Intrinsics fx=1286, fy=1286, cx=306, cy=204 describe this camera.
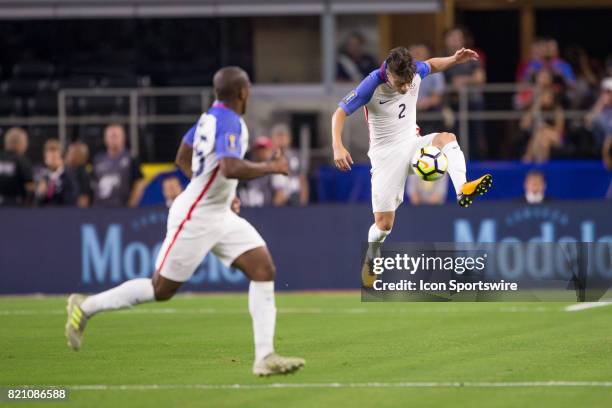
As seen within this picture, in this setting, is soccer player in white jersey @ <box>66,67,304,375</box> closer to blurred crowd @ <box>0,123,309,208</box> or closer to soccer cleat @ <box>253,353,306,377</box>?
soccer cleat @ <box>253,353,306,377</box>

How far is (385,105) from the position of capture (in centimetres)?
1288

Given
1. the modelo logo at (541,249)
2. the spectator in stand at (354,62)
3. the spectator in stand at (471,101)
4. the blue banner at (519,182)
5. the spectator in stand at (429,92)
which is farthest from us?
the spectator in stand at (354,62)

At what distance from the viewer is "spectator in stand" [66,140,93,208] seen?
19.1m

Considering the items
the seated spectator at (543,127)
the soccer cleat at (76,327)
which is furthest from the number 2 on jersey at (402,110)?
the seated spectator at (543,127)

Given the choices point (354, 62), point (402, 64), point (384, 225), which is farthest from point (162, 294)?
point (354, 62)

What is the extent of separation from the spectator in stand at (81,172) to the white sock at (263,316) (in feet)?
33.1

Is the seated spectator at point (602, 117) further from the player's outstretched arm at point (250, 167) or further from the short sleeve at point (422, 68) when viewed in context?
the player's outstretched arm at point (250, 167)

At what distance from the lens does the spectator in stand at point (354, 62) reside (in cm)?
2212

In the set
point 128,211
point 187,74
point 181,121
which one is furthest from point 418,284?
point 187,74

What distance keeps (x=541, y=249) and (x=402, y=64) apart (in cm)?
687

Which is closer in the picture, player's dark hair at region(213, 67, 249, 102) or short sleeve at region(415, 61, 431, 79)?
player's dark hair at region(213, 67, 249, 102)

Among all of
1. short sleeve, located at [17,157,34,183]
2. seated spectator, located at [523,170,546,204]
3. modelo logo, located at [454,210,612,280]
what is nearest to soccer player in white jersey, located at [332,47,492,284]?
modelo logo, located at [454,210,612,280]

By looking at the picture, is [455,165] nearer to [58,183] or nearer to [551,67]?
[58,183]

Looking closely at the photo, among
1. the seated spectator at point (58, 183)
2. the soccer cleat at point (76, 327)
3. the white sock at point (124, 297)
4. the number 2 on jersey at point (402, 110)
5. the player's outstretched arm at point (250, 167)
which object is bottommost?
the soccer cleat at point (76, 327)
